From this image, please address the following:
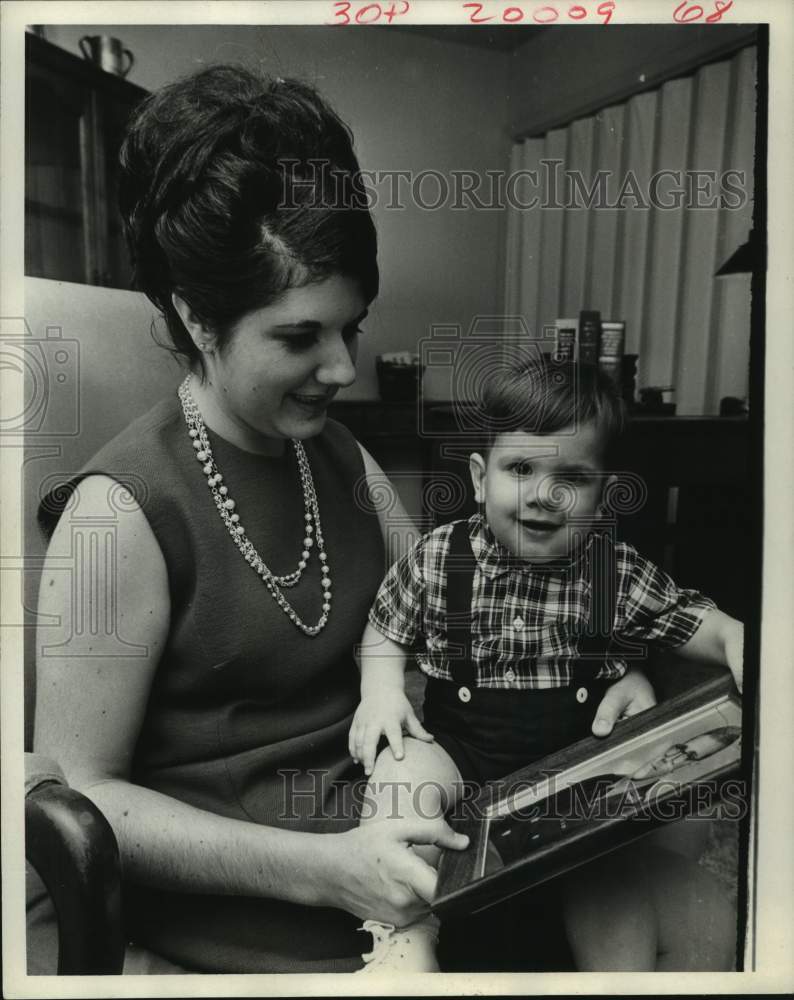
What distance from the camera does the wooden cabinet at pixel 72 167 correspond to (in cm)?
61

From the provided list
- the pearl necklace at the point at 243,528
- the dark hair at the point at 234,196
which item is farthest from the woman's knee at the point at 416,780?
the dark hair at the point at 234,196

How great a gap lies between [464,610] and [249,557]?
0.18 m

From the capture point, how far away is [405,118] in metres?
0.64

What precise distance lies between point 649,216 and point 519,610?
334 mm

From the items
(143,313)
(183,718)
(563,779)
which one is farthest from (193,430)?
(563,779)

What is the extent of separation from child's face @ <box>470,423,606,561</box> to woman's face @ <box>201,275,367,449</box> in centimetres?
13

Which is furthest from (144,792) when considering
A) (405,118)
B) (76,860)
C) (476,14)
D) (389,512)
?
(476,14)

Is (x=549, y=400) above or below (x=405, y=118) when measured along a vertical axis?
below

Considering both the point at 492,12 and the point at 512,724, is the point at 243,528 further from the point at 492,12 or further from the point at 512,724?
the point at 492,12

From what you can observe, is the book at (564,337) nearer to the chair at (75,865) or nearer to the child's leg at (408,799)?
the child's leg at (408,799)

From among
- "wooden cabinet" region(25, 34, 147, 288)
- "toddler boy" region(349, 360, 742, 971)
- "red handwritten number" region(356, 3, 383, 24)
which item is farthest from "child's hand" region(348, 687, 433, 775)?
"red handwritten number" region(356, 3, 383, 24)

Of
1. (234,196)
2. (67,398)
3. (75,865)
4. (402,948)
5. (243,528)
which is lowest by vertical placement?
(402,948)

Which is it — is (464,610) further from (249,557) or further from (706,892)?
(706,892)

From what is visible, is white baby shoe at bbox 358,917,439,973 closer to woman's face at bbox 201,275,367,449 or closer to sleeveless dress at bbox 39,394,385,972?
sleeveless dress at bbox 39,394,385,972
